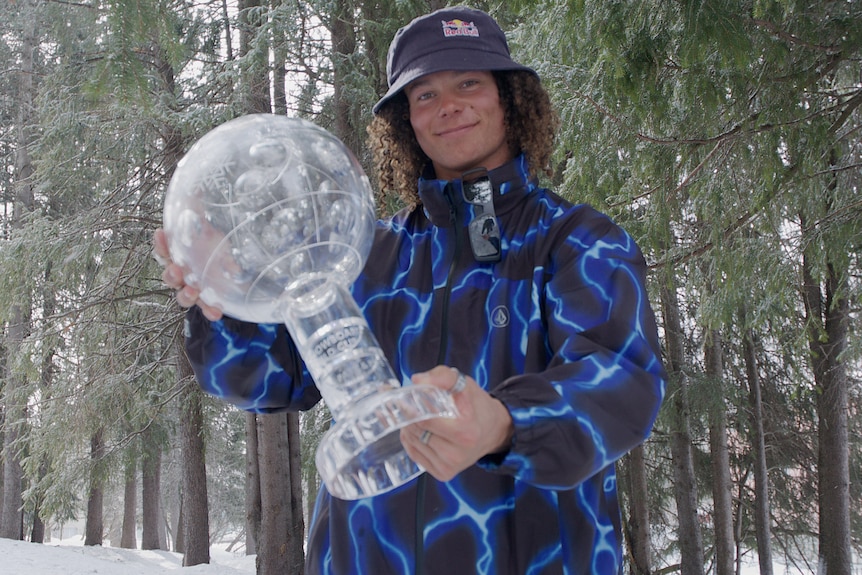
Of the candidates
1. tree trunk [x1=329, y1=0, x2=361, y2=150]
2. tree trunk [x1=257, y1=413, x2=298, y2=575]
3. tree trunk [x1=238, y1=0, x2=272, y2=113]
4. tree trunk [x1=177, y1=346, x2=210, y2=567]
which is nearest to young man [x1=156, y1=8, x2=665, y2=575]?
tree trunk [x1=238, y1=0, x2=272, y2=113]

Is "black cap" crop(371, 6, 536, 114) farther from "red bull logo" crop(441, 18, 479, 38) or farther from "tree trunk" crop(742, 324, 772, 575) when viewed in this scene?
"tree trunk" crop(742, 324, 772, 575)

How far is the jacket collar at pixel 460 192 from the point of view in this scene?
161cm

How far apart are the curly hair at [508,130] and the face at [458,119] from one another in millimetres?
115

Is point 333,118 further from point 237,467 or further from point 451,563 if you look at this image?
point 237,467

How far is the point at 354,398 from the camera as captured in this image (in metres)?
1.10

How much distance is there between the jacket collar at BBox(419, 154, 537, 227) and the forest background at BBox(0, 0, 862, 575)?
1.37 metres

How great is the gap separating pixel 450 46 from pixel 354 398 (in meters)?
0.87

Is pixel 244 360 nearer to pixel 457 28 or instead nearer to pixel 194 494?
pixel 457 28

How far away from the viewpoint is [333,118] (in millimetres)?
8508

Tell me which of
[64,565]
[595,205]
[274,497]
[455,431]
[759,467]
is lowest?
[455,431]

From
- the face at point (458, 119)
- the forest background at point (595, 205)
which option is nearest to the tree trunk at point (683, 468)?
the forest background at point (595, 205)

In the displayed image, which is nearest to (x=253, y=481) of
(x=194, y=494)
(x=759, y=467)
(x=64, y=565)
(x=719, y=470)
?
(x=194, y=494)

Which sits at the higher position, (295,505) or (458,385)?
(295,505)

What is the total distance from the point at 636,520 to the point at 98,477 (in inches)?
341
